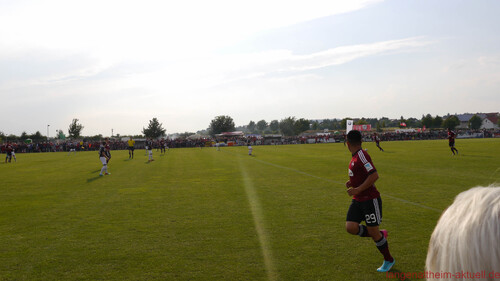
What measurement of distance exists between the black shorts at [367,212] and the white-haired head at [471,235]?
14.7 ft

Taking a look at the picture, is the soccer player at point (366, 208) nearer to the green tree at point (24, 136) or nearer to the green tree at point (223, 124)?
the green tree at point (24, 136)

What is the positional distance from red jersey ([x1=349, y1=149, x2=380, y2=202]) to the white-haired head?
4479 millimetres

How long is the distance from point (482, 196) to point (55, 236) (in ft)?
27.9

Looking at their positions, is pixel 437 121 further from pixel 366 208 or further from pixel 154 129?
pixel 366 208

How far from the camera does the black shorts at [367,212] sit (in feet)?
Result: 17.5

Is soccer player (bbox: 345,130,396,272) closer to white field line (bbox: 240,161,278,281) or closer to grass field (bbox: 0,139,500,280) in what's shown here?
grass field (bbox: 0,139,500,280)

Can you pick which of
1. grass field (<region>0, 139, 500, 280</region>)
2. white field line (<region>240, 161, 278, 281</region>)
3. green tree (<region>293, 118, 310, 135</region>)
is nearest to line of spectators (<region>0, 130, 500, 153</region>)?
grass field (<region>0, 139, 500, 280</region>)

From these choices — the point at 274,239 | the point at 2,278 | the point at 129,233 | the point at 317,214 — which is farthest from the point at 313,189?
the point at 2,278

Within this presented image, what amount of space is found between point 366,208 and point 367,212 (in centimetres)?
6

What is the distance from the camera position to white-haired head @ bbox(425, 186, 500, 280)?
98 cm

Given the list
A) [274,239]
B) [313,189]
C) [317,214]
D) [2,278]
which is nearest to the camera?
[2,278]

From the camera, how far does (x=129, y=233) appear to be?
778 cm

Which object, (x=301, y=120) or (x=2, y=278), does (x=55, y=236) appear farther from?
(x=301, y=120)

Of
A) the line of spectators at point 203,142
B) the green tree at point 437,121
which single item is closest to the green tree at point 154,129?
the line of spectators at point 203,142
